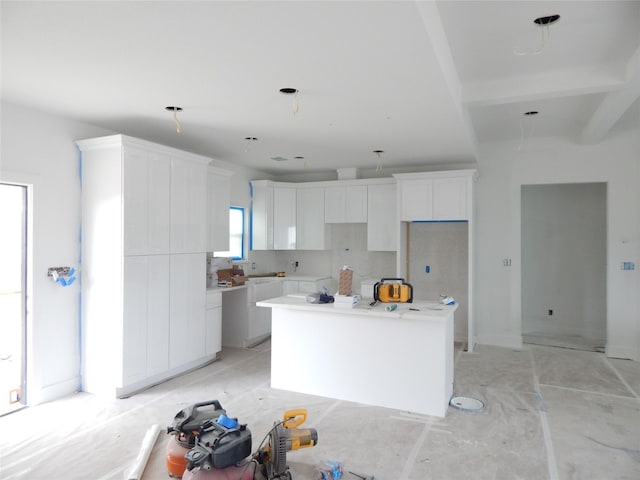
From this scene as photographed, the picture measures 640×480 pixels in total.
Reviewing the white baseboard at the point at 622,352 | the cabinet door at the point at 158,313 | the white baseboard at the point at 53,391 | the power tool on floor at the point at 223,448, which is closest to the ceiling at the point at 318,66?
the cabinet door at the point at 158,313

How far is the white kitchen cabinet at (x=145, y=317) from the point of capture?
13.6ft

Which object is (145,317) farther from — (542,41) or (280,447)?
(542,41)

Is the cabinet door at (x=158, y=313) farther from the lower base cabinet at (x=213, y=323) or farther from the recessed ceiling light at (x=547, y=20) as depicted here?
the recessed ceiling light at (x=547, y=20)

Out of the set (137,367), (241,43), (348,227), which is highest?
(241,43)

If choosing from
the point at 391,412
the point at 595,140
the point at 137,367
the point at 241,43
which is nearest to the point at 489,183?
the point at 595,140

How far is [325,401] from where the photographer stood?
13.4 ft

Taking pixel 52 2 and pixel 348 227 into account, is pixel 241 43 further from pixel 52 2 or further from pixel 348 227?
pixel 348 227

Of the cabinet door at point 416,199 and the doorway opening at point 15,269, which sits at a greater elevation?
the cabinet door at point 416,199

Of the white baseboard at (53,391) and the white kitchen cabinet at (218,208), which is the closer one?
the white baseboard at (53,391)

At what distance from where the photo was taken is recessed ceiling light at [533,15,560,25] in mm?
2881

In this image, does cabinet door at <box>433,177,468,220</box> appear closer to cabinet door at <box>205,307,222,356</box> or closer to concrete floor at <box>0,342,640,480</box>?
concrete floor at <box>0,342,640,480</box>

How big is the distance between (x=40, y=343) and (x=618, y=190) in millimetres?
7141

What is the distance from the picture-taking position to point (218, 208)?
18.9 feet

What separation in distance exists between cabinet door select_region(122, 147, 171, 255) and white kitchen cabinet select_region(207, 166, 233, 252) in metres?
1.04
